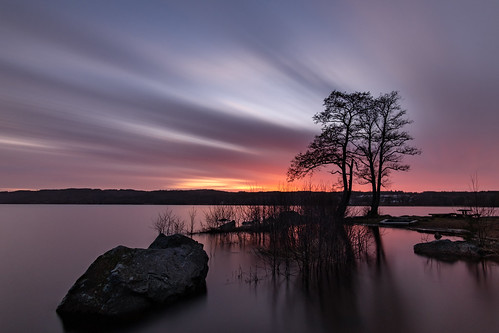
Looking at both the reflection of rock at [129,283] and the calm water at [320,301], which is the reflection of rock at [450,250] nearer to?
the calm water at [320,301]

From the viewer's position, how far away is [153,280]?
852 cm

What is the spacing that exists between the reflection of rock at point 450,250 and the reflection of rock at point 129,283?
11866mm

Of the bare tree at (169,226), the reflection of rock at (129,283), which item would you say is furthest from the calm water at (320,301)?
the bare tree at (169,226)

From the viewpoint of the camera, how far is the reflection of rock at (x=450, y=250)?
521 inches

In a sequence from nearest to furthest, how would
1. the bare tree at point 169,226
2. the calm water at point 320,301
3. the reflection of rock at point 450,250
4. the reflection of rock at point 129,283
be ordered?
the calm water at point 320,301 → the reflection of rock at point 129,283 → the reflection of rock at point 450,250 → the bare tree at point 169,226

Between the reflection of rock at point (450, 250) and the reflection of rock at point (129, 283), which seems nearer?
the reflection of rock at point (129, 283)

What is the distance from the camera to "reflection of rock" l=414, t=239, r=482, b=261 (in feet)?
43.4

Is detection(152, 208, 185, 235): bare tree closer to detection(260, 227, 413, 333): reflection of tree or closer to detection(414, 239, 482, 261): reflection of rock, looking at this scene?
detection(260, 227, 413, 333): reflection of tree

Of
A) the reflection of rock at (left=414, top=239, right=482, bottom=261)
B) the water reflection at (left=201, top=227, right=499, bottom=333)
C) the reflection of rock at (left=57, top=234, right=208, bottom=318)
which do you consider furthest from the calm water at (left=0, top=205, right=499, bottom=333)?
the reflection of rock at (left=414, top=239, right=482, bottom=261)

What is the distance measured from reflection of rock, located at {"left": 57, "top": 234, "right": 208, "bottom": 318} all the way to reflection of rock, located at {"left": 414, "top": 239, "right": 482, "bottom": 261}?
38.9 ft

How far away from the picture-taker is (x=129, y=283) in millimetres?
7984

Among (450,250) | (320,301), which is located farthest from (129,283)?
(450,250)

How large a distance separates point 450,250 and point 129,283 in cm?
1467

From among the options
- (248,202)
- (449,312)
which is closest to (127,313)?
(449,312)
